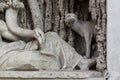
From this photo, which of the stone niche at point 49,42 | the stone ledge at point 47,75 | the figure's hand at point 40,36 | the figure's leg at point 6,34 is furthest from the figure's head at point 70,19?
the stone ledge at point 47,75

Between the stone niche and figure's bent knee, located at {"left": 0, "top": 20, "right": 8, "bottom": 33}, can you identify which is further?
figure's bent knee, located at {"left": 0, "top": 20, "right": 8, "bottom": 33}

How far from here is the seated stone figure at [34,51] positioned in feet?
11.5

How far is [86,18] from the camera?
3.94 m

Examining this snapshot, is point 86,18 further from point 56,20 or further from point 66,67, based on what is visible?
point 66,67

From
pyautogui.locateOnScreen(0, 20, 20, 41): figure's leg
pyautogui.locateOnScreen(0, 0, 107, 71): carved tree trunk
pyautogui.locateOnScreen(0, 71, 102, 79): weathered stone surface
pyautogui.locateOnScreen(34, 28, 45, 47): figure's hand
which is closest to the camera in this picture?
pyautogui.locateOnScreen(0, 71, 102, 79): weathered stone surface

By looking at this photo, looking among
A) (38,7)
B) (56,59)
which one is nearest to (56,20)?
(38,7)

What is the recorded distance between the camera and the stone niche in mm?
3473

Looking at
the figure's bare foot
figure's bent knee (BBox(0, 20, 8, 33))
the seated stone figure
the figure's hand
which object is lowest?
the figure's bare foot

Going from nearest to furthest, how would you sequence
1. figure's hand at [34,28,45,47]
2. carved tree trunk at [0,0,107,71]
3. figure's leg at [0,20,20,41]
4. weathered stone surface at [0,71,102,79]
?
1. weathered stone surface at [0,71,102,79]
2. figure's hand at [34,28,45,47]
3. figure's leg at [0,20,20,41]
4. carved tree trunk at [0,0,107,71]

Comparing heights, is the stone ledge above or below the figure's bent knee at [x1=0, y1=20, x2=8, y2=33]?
below

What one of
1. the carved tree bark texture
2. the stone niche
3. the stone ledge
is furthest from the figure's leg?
the carved tree bark texture
